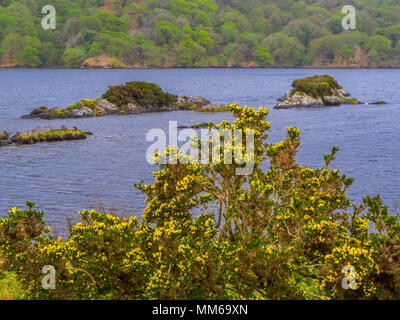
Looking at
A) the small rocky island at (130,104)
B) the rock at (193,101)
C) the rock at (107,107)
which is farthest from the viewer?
the rock at (193,101)

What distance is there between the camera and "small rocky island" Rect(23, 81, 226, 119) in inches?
3809

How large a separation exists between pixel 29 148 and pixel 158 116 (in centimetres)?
3744

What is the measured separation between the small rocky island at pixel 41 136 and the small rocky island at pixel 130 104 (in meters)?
22.5

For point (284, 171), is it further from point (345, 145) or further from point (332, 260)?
point (345, 145)

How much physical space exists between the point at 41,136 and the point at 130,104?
37.3 m

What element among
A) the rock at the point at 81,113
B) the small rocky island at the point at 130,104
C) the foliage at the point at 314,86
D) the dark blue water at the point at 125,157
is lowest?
the dark blue water at the point at 125,157

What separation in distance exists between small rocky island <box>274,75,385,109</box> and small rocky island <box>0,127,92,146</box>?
173 ft

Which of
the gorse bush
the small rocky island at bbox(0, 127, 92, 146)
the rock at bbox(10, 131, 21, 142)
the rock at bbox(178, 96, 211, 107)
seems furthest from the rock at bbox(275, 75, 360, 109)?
the gorse bush

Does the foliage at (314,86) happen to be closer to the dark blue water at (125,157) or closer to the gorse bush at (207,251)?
the dark blue water at (125,157)

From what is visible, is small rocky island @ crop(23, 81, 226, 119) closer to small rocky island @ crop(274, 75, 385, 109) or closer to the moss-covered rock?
small rocky island @ crop(274, 75, 385, 109)

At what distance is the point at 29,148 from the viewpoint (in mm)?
63875

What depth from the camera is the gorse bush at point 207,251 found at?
42.5 feet
